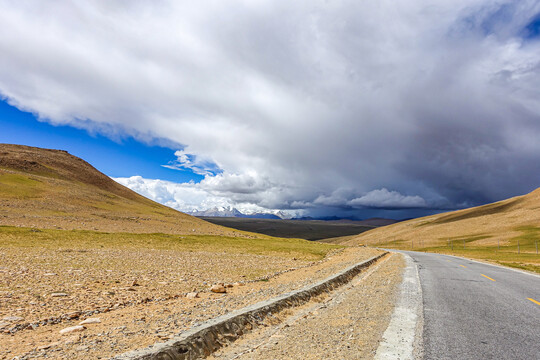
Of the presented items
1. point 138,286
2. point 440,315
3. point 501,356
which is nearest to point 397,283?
point 440,315

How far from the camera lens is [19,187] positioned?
71750 mm

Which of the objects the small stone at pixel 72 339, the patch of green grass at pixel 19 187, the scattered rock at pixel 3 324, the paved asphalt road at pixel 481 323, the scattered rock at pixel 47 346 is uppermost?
the patch of green grass at pixel 19 187

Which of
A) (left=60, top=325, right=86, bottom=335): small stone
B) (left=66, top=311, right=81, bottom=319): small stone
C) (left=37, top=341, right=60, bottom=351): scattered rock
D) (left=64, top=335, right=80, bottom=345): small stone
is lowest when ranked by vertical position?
(left=66, top=311, right=81, bottom=319): small stone

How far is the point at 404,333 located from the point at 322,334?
1.98m

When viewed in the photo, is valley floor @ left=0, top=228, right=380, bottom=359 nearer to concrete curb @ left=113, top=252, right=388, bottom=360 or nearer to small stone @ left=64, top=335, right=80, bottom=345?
small stone @ left=64, top=335, right=80, bottom=345

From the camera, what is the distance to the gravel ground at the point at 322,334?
607cm

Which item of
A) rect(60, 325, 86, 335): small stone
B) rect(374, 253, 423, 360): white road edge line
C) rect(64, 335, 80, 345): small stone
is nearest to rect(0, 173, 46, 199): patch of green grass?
rect(60, 325, 86, 335): small stone

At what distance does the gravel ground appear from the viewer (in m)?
6.07

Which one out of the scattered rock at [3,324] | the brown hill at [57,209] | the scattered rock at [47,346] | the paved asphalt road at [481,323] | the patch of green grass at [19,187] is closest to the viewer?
the scattered rock at [47,346]

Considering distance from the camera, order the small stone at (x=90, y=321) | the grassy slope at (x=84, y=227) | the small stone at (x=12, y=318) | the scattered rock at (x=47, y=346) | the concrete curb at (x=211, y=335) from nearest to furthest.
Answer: the concrete curb at (x=211, y=335) < the scattered rock at (x=47, y=346) < the small stone at (x=12, y=318) < the small stone at (x=90, y=321) < the grassy slope at (x=84, y=227)

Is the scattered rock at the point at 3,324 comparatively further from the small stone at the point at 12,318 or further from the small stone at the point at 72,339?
the small stone at the point at 72,339

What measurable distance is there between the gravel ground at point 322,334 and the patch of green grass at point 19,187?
253 ft

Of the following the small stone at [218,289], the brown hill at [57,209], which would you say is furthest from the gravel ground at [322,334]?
the brown hill at [57,209]

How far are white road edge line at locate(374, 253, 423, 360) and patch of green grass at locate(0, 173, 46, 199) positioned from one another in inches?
3119
